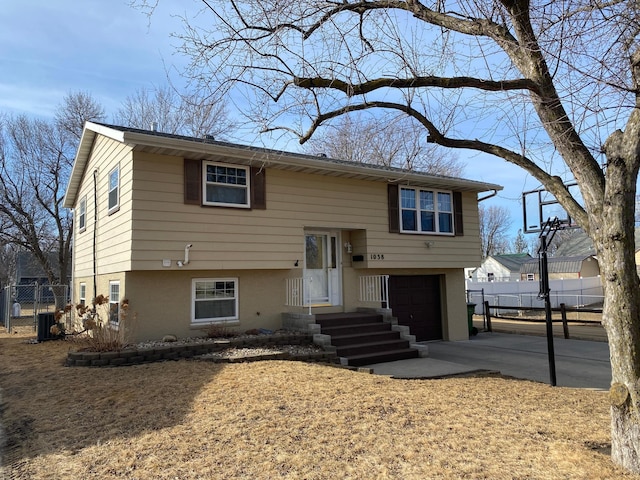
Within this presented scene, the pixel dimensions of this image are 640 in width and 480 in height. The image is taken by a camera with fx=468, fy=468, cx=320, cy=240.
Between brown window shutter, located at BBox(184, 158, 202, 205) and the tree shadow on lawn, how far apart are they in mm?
3426

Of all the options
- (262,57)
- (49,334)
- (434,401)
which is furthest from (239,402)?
(49,334)

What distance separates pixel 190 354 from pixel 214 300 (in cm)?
204

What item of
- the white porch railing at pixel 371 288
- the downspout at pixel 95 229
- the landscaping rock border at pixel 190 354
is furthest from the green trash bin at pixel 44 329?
the white porch railing at pixel 371 288

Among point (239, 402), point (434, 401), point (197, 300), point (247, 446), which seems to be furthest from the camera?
point (197, 300)

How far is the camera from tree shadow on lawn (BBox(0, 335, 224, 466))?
15.1 feet

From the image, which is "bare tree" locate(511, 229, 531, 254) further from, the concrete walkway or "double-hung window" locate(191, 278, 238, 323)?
"double-hung window" locate(191, 278, 238, 323)

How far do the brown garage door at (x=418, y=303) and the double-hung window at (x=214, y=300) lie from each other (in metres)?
4.75

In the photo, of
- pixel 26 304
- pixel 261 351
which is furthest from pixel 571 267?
pixel 26 304

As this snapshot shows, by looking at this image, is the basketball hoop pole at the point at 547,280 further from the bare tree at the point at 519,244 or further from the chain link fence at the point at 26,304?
the bare tree at the point at 519,244

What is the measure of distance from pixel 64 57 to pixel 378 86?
6918 millimetres

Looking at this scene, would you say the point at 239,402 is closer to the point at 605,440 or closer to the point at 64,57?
the point at 605,440

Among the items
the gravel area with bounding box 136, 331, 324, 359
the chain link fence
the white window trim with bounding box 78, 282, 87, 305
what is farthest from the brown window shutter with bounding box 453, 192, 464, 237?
the chain link fence

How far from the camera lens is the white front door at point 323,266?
11805mm

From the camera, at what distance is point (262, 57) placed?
6652 mm
